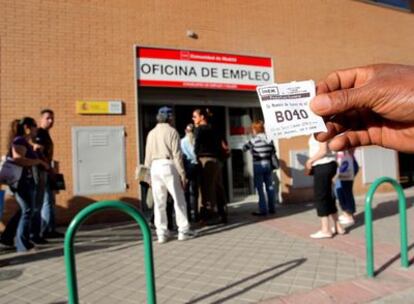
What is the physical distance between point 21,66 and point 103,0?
80.7 inches

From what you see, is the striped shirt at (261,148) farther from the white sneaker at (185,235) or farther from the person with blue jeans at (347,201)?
the white sneaker at (185,235)

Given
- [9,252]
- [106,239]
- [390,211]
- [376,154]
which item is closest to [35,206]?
[9,252]

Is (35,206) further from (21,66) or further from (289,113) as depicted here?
(289,113)

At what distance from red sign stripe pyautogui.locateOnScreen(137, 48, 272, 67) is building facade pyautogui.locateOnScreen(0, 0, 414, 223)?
0.09 meters

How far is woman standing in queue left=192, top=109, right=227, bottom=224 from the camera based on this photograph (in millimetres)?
6932

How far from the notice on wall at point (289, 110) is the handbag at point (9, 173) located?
446 cm

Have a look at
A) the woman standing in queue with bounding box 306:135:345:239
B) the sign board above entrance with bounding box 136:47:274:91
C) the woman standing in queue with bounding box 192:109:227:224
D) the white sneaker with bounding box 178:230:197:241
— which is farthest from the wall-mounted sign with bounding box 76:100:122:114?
the woman standing in queue with bounding box 306:135:345:239

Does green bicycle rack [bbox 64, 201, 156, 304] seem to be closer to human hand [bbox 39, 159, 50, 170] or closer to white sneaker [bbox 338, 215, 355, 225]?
human hand [bbox 39, 159, 50, 170]

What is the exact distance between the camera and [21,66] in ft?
25.0

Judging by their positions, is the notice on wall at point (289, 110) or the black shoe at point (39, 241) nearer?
the notice on wall at point (289, 110)

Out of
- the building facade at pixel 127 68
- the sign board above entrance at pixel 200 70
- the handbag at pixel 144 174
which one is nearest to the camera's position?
the handbag at pixel 144 174

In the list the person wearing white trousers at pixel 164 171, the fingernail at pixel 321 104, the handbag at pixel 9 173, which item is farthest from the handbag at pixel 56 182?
the fingernail at pixel 321 104

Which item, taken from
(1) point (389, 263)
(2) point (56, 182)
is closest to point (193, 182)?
(2) point (56, 182)

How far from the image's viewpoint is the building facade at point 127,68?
303 inches
